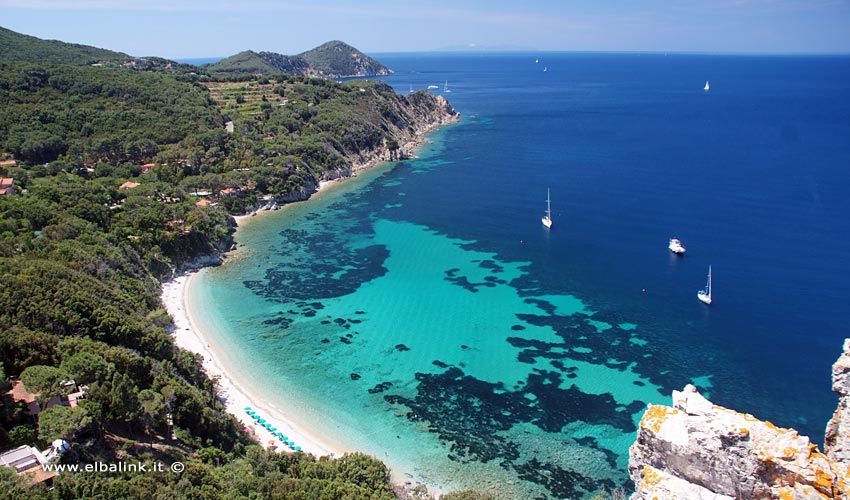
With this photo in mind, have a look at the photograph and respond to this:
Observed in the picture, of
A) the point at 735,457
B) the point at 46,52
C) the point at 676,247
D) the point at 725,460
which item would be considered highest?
the point at 46,52

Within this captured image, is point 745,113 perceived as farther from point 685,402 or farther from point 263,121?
point 685,402

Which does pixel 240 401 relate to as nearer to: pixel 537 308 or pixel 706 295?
pixel 537 308

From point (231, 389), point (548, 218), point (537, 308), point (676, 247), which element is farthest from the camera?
point (548, 218)

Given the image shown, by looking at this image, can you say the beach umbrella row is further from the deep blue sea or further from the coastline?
the deep blue sea

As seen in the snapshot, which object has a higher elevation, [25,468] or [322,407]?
[25,468]

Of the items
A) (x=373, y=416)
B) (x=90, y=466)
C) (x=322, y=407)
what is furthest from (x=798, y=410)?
(x=90, y=466)

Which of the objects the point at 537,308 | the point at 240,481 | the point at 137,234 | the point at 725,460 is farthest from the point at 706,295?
the point at 137,234
